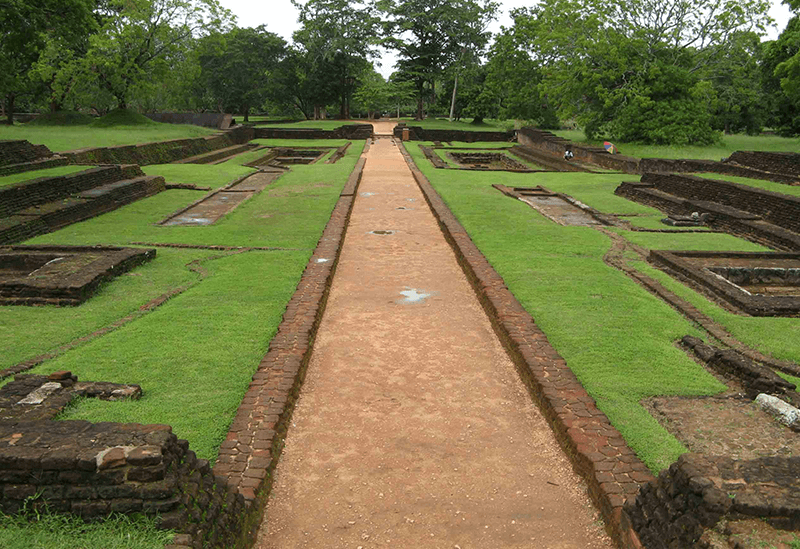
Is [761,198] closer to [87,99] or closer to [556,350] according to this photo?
[556,350]

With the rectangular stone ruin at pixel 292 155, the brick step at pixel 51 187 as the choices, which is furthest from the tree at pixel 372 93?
the brick step at pixel 51 187

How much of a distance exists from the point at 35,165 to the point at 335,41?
109 feet

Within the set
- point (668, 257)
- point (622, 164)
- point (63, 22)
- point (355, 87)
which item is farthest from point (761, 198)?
point (355, 87)

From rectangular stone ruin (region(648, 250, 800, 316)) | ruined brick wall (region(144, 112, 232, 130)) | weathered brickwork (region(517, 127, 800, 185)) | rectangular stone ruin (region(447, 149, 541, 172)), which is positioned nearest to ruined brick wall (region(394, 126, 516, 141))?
rectangular stone ruin (region(447, 149, 541, 172))

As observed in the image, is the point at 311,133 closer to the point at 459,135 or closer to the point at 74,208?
the point at 459,135

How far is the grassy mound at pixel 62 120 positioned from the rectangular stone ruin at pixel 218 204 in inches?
573

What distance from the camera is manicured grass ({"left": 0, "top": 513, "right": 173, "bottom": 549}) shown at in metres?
2.49

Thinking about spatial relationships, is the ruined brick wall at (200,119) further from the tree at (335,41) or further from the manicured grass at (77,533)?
the manicured grass at (77,533)

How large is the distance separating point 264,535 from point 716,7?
29.4 m

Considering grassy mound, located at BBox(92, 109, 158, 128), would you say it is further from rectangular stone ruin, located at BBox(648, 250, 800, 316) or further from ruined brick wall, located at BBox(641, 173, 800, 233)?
rectangular stone ruin, located at BBox(648, 250, 800, 316)

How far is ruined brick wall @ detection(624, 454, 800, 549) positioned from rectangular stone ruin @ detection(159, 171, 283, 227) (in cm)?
960

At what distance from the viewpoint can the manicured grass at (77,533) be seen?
2.49 metres

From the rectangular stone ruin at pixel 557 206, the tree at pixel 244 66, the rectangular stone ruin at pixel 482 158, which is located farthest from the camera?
the tree at pixel 244 66

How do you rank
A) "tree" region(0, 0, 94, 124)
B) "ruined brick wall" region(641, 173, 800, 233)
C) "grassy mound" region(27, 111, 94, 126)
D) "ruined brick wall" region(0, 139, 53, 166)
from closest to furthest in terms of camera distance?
"ruined brick wall" region(641, 173, 800, 233)
"tree" region(0, 0, 94, 124)
"ruined brick wall" region(0, 139, 53, 166)
"grassy mound" region(27, 111, 94, 126)
